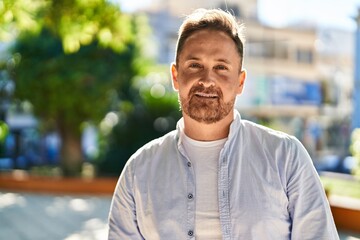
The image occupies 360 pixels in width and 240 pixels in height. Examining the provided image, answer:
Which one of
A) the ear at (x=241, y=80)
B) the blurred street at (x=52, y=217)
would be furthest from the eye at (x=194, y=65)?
the blurred street at (x=52, y=217)

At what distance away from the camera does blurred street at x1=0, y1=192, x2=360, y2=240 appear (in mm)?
8125

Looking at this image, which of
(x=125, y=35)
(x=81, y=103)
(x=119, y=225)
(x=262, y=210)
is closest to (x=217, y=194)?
(x=262, y=210)

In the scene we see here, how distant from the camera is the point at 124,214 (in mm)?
2236

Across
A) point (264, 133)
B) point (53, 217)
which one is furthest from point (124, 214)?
→ point (53, 217)

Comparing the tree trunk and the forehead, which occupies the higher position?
the forehead

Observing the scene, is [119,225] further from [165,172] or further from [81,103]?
[81,103]

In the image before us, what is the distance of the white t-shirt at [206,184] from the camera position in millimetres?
2109

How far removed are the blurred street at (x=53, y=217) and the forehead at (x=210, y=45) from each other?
5.91 m

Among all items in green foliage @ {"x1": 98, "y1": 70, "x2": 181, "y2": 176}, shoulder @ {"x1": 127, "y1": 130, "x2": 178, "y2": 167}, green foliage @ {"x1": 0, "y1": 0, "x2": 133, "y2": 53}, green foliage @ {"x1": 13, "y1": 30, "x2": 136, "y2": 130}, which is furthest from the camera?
green foliage @ {"x1": 98, "y1": 70, "x2": 181, "y2": 176}

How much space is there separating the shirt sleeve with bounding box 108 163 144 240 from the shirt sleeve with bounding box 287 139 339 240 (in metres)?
0.61

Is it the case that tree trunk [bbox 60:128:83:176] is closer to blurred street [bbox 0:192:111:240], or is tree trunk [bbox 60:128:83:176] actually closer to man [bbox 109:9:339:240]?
blurred street [bbox 0:192:111:240]

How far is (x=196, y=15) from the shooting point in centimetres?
227

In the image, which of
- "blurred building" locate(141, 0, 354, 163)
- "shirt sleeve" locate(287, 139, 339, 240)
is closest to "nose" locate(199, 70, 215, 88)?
"shirt sleeve" locate(287, 139, 339, 240)

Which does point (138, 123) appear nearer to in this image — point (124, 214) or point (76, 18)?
point (76, 18)
